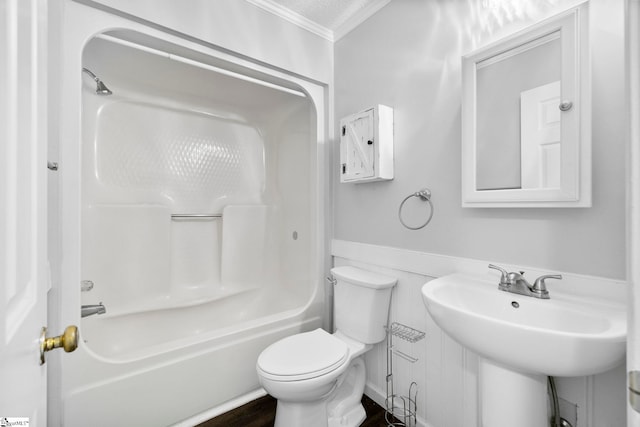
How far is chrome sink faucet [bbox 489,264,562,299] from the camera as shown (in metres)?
0.95

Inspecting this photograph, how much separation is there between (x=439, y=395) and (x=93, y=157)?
8.15 ft

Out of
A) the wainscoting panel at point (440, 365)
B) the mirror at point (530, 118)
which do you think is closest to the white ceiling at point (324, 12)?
the mirror at point (530, 118)

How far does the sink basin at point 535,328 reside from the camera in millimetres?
693

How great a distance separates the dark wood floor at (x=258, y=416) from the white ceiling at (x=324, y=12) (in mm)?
2299

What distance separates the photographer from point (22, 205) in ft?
1.39

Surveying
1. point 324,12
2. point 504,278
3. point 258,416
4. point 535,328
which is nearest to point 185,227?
point 258,416

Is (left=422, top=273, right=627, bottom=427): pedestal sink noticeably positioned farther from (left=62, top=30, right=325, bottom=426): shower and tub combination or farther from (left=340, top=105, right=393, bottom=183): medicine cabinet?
(left=62, top=30, right=325, bottom=426): shower and tub combination

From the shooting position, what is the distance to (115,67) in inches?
69.1

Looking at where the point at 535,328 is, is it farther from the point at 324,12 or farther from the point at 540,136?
the point at 324,12

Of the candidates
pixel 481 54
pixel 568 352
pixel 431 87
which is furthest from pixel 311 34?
pixel 568 352

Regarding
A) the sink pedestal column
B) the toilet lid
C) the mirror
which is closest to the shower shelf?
the toilet lid

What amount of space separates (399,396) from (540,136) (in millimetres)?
1412

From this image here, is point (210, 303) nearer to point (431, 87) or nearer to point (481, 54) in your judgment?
point (431, 87)

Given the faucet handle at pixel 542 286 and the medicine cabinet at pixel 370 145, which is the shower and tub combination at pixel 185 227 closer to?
the medicine cabinet at pixel 370 145
